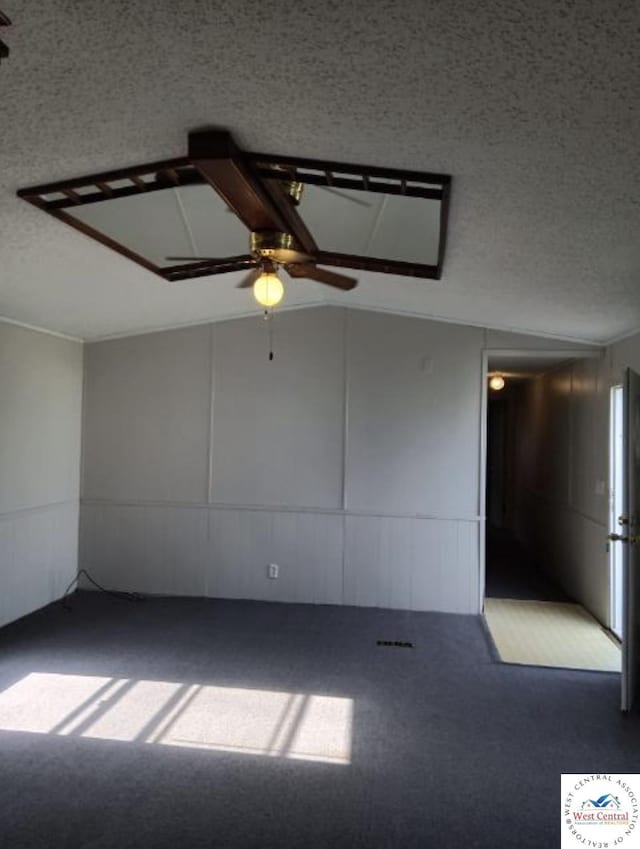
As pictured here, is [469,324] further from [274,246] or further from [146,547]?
[146,547]

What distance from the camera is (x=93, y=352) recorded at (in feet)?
17.9

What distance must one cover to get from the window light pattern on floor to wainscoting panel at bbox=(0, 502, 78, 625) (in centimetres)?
122

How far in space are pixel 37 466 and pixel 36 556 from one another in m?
0.75

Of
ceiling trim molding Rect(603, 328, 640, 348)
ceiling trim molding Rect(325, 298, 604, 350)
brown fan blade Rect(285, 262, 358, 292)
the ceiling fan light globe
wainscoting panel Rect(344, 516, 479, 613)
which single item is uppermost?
ceiling trim molding Rect(325, 298, 604, 350)

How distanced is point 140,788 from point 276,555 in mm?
2784

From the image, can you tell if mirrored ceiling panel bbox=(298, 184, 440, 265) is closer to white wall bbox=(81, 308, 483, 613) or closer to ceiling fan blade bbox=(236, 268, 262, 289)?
ceiling fan blade bbox=(236, 268, 262, 289)

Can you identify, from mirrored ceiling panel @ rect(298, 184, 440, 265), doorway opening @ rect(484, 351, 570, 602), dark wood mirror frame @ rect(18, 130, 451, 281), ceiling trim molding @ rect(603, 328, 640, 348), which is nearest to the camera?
dark wood mirror frame @ rect(18, 130, 451, 281)

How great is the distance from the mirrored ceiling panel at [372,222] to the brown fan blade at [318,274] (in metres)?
0.40

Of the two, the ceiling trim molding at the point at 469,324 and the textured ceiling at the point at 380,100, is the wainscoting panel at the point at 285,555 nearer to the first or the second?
the ceiling trim molding at the point at 469,324

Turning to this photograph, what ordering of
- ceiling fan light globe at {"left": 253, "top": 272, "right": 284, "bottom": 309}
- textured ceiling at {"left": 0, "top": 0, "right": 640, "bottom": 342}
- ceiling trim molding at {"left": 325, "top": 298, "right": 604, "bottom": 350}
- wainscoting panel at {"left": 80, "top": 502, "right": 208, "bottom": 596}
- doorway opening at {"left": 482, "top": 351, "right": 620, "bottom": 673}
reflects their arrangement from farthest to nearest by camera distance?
Result: 1. wainscoting panel at {"left": 80, "top": 502, "right": 208, "bottom": 596}
2. ceiling trim molding at {"left": 325, "top": 298, "right": 604, "bottom": 350}
3. doorway opening at {"left": 482, "top": 351, "right": 620, "bottom": 673}
4. ceiling fan light globe at {"left": 253, "top": 272, "right": 284, "bottom": 309}
5. textured ceiling at {"left": 0, "top": 0, "right": 640, "bottom": 342}

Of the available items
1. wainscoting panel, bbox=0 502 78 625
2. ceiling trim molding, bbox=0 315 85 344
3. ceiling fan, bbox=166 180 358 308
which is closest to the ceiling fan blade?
ceiling fan, bbox=166 180 358 308

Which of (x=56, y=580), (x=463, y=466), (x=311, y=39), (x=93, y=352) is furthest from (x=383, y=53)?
(x=56, y=580)

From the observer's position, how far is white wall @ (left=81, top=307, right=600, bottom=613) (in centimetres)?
497

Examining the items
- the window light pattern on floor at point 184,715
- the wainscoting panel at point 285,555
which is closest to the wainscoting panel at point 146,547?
the wainscoting panel at point 285,555
